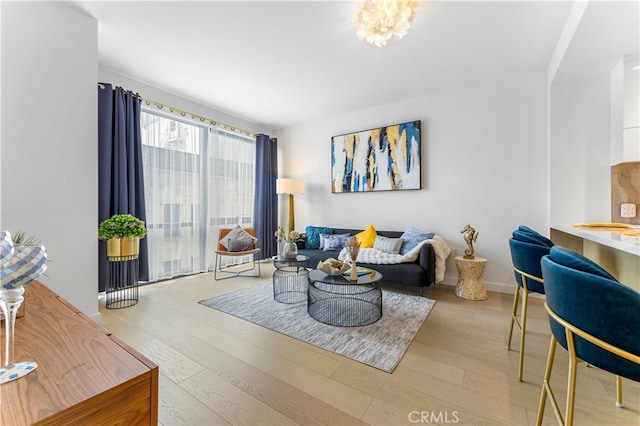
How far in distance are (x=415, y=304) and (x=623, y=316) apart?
2303 mm

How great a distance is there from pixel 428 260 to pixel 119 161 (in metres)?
3.74

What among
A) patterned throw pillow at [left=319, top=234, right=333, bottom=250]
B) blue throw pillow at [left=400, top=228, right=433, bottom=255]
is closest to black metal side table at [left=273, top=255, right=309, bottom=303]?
patterned throw pillow at [left=319, top=234, right=333, bottom=250]

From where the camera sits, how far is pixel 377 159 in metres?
4.10

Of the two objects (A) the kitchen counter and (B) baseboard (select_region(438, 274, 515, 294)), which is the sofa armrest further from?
(A) the kitchen counter

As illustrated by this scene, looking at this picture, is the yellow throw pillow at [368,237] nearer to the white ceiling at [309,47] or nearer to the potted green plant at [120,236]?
the white ceiling at [309,47]

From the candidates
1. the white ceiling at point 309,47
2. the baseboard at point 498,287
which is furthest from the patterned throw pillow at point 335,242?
the white ceiling at point 309,47

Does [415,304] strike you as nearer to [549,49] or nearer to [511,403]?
[511,403]

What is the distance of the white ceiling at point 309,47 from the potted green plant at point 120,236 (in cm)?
176

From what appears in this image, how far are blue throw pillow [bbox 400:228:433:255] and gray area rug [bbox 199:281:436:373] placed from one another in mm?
608

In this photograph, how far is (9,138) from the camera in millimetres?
1921

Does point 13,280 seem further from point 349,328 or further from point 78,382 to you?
point 349,328

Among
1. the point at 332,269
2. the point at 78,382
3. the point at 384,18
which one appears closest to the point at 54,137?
the point at 78,382

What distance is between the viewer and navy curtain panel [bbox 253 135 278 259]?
491 cm

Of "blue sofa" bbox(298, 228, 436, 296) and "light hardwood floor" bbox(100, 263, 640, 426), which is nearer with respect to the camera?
"light hardwood floor" bbox(100, 263, 640, 426)
